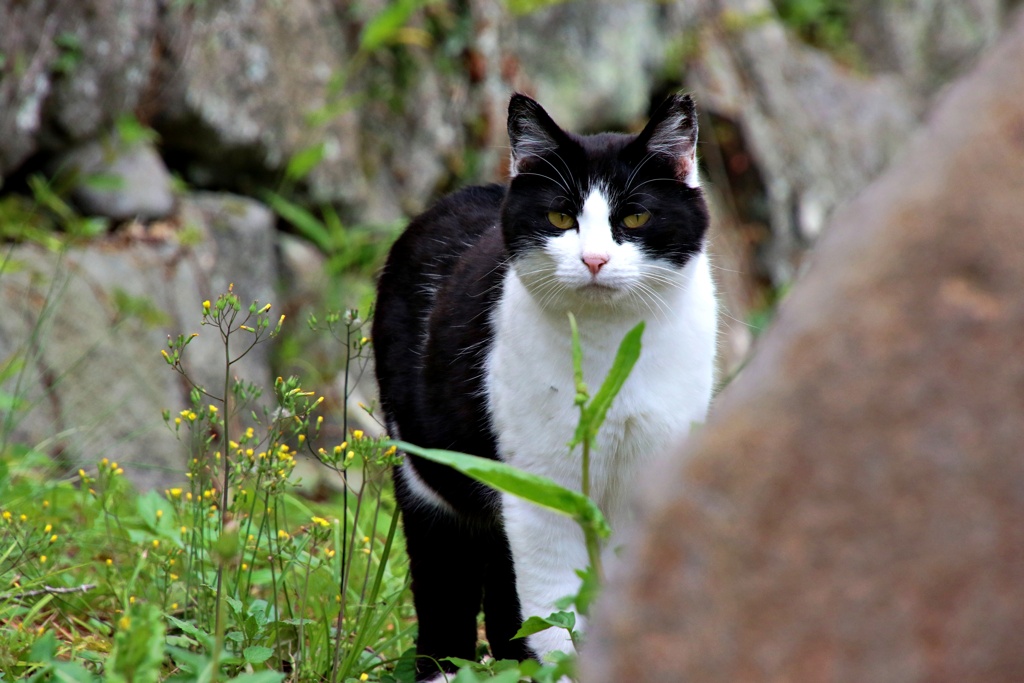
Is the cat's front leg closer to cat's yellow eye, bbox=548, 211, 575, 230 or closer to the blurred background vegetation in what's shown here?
the blurred background vegetation

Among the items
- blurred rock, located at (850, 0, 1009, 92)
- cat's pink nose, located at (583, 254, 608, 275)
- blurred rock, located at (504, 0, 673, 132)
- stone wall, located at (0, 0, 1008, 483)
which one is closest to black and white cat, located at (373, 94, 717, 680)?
cat's pink nose, located at (583, 254, 608, 275)

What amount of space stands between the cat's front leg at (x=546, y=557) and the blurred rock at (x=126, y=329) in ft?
5.53

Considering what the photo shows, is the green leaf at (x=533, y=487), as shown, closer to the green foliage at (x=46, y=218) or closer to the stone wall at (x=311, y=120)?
the stone wall at (x=311, y=120)

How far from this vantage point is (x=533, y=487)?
49.2 inches

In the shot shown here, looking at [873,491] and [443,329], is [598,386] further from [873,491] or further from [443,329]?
[873,491]

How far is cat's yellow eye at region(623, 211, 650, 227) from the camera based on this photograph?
6.93ft

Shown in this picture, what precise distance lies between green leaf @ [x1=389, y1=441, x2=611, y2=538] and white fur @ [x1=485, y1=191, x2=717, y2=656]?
0.70m

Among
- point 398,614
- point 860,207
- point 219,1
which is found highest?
point 219,1

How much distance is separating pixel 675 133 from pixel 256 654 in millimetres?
1325

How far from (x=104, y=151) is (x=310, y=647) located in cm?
Answer: 271

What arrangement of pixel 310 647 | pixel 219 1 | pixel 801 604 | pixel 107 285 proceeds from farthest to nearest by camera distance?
pixel 219 1 → pixel 107 285 → pixel 310 647 → pixel 801 604

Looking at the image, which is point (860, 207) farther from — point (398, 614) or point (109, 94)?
point (109, 94)

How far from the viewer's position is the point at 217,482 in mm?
2262

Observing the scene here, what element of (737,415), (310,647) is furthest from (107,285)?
(737,415)
